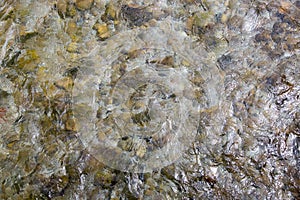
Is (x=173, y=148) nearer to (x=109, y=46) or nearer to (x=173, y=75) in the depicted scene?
(x=173, y=75)

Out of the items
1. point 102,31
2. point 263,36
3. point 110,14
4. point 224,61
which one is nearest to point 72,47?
point 102,31

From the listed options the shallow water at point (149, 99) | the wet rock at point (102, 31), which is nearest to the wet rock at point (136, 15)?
the shallow water at point (149, 99)

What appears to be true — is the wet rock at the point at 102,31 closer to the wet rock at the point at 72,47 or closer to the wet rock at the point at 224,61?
the wet rock at the point at 72,47

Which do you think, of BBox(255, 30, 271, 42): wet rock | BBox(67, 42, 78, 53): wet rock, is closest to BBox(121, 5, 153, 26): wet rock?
BBox(67, 42, 78, 53): wet rock

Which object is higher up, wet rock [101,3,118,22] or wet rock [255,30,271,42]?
wet rock [101,3,118,22]

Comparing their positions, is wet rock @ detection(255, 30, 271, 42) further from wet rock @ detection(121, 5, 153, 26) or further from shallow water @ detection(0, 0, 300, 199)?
wet rock @ detection(121, 5, 153, 26)

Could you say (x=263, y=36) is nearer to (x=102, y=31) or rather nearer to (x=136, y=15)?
(x=136, y=15)

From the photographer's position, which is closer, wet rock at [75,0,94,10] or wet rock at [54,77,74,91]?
wet rock at [54,77,74,91]
